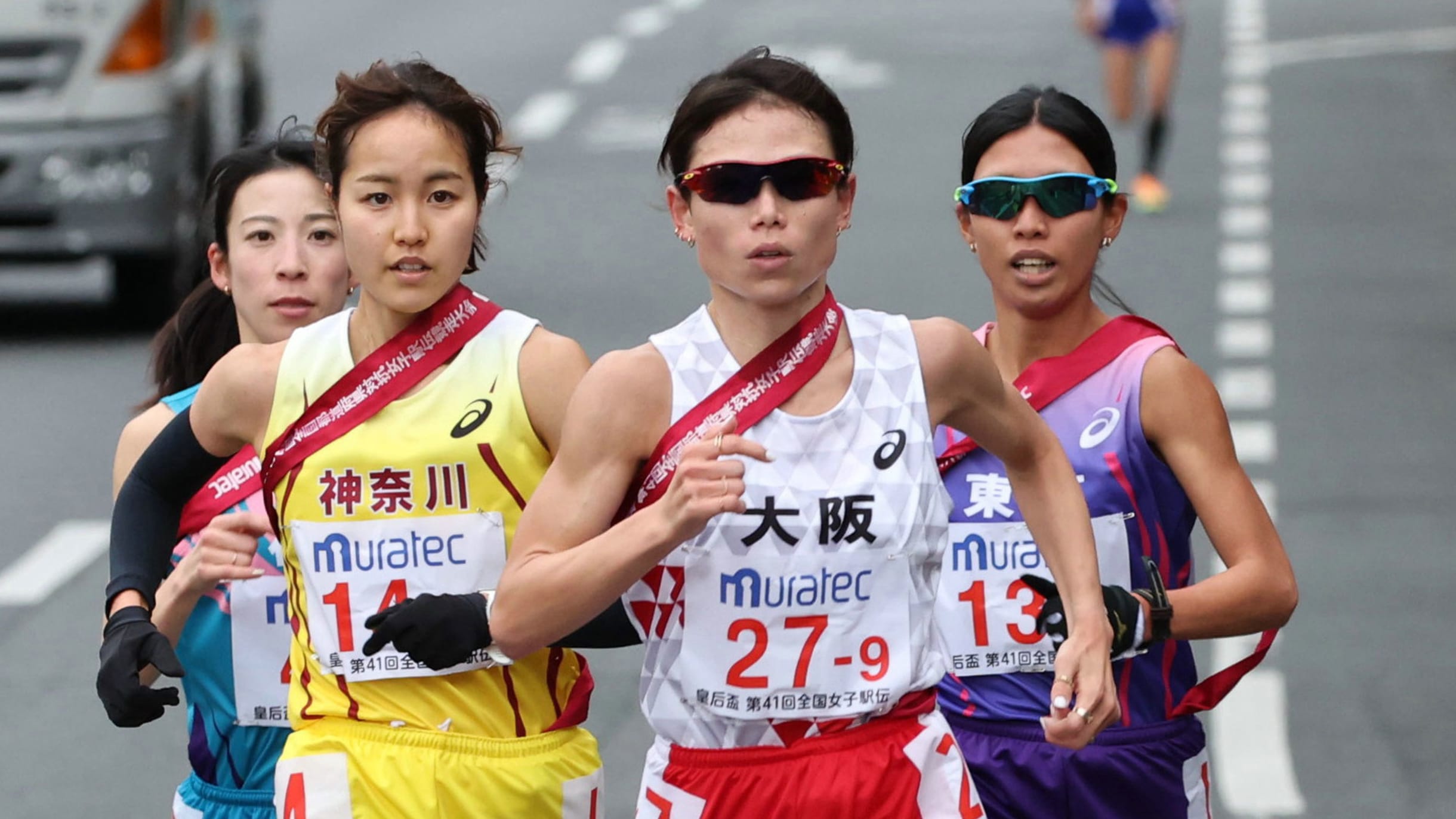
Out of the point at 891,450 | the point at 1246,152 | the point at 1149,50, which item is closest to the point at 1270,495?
the point at 1149,50

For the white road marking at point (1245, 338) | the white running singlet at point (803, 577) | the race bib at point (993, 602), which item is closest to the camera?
the white running singlet at point (803, 577)

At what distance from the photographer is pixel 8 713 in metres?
9.35

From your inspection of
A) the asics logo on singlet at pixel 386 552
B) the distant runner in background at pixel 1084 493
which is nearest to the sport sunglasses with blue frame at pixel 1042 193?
the distant runner in background at pixel 1084 493

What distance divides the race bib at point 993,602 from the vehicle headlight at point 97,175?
403 inches

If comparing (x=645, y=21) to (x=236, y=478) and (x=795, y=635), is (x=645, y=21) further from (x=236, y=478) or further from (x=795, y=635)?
(x=795, y=635)

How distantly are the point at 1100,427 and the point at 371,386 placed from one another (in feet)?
4.39

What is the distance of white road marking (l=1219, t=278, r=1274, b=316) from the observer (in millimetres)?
15539

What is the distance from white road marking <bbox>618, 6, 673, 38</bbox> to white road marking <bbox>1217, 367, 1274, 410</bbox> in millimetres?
13456

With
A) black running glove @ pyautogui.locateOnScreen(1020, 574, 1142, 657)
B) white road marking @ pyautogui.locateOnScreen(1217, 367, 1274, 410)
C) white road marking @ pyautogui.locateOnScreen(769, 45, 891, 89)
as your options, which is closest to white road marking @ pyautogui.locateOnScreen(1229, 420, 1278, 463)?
white road marking @ pyautogui.locateOnScreen(1217, 367, 1274, 410)

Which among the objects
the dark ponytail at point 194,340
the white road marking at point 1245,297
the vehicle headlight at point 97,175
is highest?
the vehicle headlight at point 97,175

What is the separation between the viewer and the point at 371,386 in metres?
4.79

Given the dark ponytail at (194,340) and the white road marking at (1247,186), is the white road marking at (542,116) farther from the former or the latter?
the dark ponytail at (194,340)

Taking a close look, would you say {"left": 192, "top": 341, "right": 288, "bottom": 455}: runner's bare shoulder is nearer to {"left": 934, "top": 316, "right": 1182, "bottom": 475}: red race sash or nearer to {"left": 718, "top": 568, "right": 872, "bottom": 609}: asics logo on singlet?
{"left": 718, "top": 568, "right": 872, "bottom": 609}: asics logo on singlet

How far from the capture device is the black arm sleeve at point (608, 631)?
4656 mm
